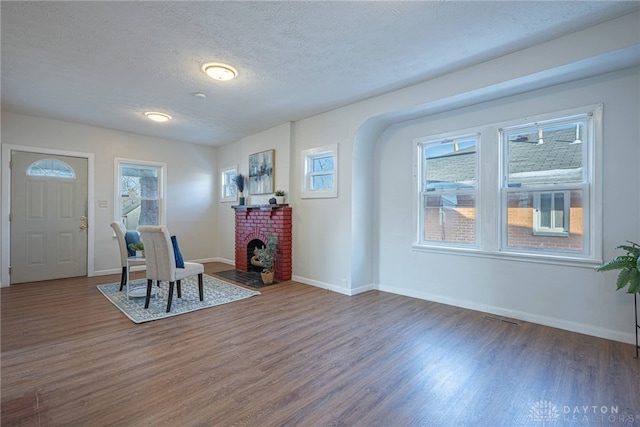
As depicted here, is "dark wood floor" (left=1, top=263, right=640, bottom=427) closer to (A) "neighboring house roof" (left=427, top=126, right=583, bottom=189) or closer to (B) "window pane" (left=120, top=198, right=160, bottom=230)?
(A) "neighboring house roof" (left=427, top=126, right=583, bottom=189)

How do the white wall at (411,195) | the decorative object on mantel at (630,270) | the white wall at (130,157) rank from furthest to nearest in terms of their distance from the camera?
1. the white wall at (130,157)
2. the white wall at (411,195)
3. the decorative object on mantel at (630,270)

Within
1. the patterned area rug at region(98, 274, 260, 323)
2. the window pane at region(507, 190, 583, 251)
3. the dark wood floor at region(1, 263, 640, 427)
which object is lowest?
the dark wood floor at region(1, 263, 640, 427)

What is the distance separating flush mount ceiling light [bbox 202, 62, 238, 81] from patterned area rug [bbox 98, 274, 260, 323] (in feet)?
8.71

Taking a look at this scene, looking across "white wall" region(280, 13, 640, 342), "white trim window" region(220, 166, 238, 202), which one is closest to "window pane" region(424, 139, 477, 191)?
"white wall" region(280, 13, 640, 342)

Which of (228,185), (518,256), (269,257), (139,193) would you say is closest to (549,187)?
(518,256)

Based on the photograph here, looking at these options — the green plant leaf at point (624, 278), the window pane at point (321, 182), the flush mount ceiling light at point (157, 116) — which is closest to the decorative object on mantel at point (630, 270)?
the green plant leaf at point (624, 278)

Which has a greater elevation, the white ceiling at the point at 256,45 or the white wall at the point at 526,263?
the white ceiling at the point at 256,45

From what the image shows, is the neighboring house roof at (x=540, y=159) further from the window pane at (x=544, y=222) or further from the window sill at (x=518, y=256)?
the window sill at (x=518, y=256)

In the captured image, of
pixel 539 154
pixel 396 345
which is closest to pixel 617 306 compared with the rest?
pixel 539 154

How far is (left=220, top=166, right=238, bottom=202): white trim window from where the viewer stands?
6684 mm

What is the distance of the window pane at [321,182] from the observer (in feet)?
15.2

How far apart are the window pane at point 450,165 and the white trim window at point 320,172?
4.25 ft

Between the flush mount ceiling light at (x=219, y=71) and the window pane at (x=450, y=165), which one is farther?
the window pane at (x=450, y=165)

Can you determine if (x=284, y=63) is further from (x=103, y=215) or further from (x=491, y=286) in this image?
(x=103, y=215)
